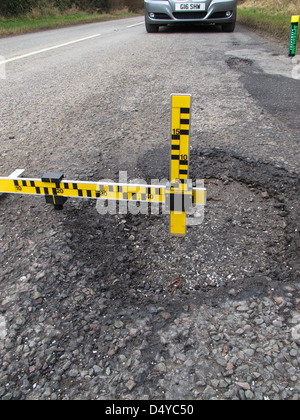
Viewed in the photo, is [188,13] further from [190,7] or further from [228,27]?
[228,27]

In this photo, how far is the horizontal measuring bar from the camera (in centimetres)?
208

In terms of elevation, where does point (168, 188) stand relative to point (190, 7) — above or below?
below

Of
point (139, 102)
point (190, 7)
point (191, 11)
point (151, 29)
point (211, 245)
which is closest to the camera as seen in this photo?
point (211, 245)

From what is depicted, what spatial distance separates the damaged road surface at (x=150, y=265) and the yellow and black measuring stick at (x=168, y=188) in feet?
0.53

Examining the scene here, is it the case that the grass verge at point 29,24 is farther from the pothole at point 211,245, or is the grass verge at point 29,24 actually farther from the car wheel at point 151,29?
the pothole at point 211,245

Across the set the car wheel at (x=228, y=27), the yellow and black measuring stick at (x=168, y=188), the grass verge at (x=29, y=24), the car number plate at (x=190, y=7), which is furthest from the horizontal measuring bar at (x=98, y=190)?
the grass verge at (x=29, y=24)

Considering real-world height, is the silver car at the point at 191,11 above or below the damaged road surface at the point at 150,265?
above

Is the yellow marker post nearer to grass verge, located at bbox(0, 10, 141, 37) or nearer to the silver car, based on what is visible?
the silver car

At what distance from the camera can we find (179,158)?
6.53 feet

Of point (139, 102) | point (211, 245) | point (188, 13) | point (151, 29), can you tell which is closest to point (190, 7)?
point (188, 13)

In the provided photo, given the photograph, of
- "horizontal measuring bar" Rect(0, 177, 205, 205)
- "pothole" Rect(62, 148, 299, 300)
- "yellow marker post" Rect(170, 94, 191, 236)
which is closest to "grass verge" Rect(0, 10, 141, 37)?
"horizontal measuring bar" Rect(0, 177, 205, 205)

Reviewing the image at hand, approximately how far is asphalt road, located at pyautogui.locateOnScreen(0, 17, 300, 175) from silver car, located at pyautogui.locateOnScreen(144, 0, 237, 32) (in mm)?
2651

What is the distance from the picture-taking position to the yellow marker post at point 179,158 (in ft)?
6.02

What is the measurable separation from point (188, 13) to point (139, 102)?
6.80 m
